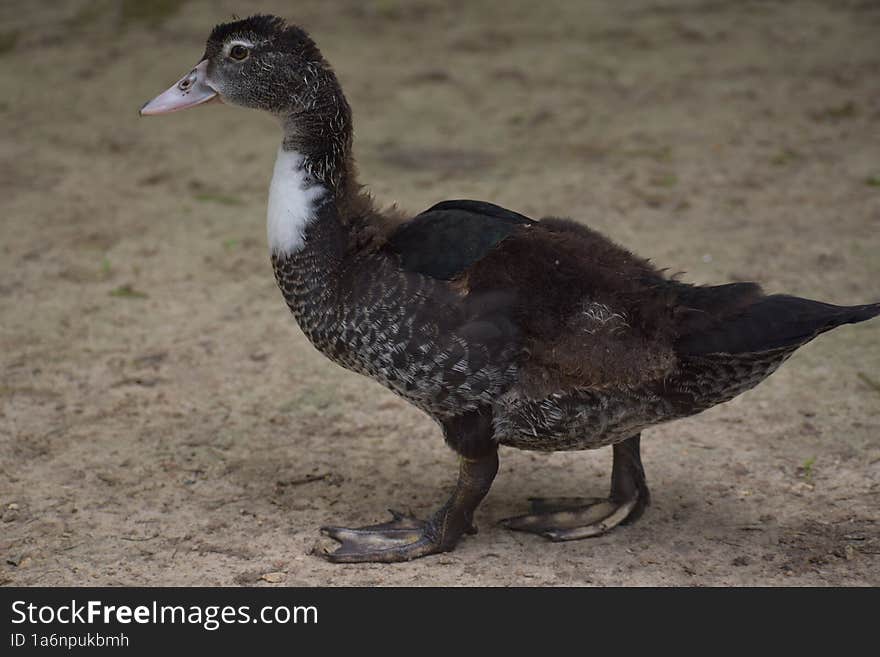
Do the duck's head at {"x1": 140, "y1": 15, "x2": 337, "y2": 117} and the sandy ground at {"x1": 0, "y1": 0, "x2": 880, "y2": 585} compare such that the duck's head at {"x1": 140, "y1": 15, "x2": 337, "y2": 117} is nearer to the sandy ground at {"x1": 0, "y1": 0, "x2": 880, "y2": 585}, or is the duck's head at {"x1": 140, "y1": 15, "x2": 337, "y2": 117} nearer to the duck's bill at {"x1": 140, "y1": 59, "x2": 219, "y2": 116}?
the duck's bill at {"x1": 140, "y1": 59, "x2": 219, "y2": 116}

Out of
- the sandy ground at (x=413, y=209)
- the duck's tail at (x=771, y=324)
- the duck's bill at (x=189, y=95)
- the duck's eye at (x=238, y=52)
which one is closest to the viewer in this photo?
the duck's tail at (x=771, y=324)

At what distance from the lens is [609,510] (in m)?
4.39

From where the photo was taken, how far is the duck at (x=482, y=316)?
3.88 metres

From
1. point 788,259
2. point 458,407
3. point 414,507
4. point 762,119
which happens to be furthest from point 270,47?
point 762,119

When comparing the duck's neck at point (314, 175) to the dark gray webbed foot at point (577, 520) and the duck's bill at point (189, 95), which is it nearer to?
the duck's bill at point (189, 95)

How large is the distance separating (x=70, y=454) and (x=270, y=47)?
1843mm

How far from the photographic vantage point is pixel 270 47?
4.32 metres

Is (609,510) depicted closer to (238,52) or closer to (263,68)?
(263,68)

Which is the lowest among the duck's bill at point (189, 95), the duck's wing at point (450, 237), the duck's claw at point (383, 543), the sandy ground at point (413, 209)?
the duck's claw at point (383, 543)

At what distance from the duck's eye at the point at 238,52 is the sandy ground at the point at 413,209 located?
162 centimetres

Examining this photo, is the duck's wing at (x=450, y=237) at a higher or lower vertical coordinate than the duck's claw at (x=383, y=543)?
higher

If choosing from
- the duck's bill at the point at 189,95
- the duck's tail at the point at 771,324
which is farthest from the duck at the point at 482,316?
the duck's bill at the point at 189,95

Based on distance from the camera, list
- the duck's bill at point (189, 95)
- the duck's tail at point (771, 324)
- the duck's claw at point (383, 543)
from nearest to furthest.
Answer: the duck's tail at point (771, 324) < the duck's claw at point (383, 543) < the duck's bill at point (189, 95)

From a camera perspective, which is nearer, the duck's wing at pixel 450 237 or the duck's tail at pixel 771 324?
the duck's tail at pixel 771 324
